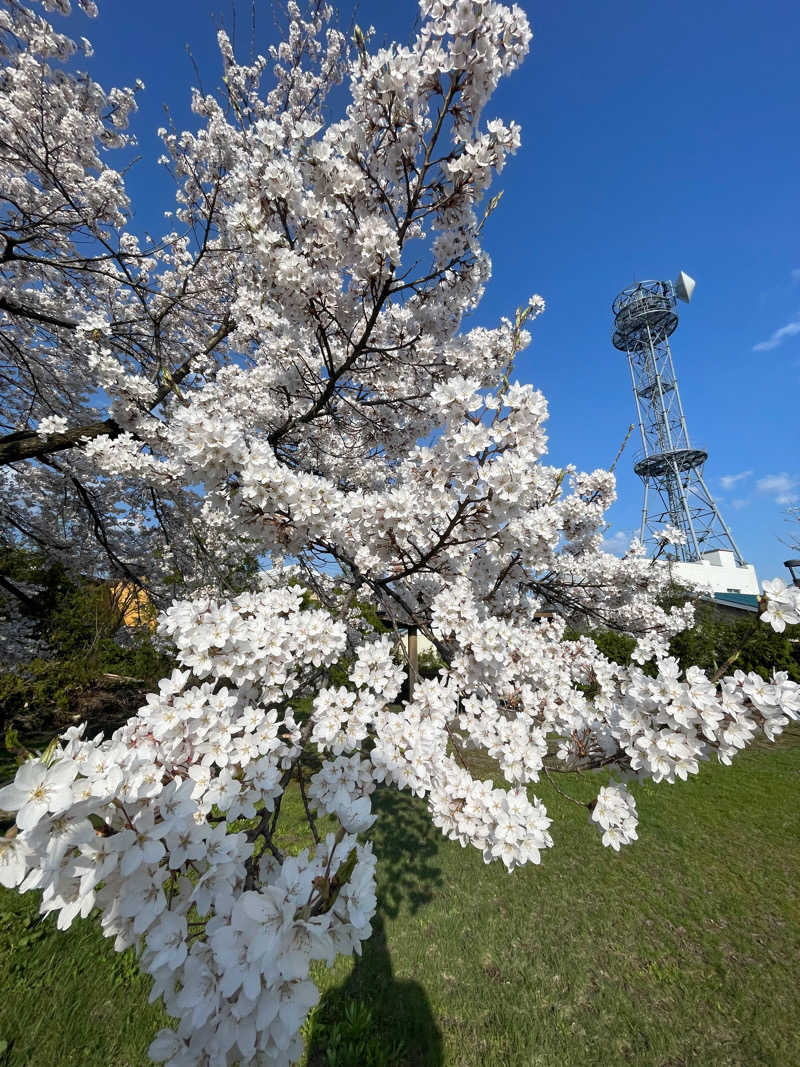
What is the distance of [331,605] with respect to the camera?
487 centimetres

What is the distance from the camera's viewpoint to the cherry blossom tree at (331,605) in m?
1.19

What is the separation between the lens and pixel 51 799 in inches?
44.5

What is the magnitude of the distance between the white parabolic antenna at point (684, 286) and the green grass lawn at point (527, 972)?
4177 centimetres

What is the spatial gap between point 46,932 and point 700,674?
5831 millimetres

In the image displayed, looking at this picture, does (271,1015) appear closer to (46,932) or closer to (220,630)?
(220,630)

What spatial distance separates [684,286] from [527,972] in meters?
44.9

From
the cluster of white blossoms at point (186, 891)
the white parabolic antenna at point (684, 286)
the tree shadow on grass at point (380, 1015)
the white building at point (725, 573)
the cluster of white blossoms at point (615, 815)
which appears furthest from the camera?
the white parabolic antenna at point (684, 286)

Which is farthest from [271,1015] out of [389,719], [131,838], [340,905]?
[389,719]

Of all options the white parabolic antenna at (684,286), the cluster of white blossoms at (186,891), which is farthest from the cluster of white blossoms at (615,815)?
the white parabolic antenna at (684,286)

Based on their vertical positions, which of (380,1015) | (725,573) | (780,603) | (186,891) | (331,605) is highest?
(725,573)

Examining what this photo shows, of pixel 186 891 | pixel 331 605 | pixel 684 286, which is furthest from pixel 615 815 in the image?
pixel 684 286

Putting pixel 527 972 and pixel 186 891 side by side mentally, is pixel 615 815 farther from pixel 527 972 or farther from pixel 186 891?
pixel 527 972

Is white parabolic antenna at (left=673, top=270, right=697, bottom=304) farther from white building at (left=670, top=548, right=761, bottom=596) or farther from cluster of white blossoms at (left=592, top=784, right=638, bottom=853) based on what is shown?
cluster of white blossoms at (left=592, top=784, right=638, bottom=853)

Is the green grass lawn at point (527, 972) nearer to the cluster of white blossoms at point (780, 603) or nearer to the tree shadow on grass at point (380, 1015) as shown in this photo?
the tree shadow on grass at point (380, 1015)
